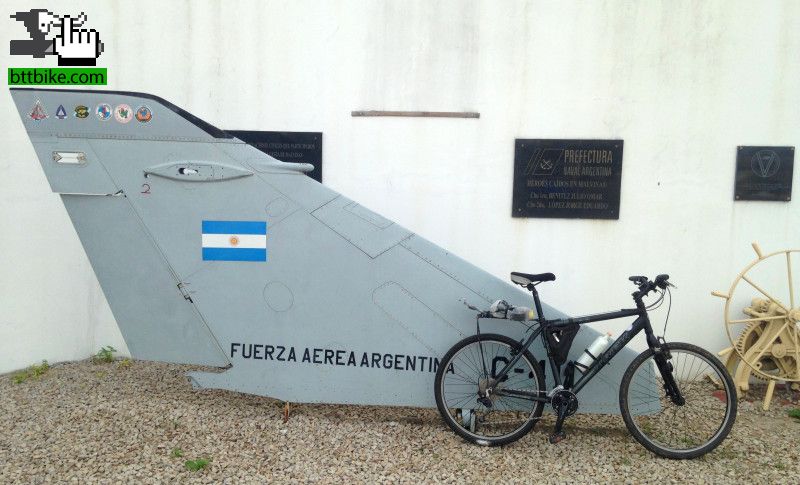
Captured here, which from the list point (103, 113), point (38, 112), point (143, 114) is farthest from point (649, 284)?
point (38, 112)

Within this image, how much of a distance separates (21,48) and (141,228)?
2901 mm

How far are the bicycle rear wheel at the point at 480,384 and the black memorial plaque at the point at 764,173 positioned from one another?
2.88m

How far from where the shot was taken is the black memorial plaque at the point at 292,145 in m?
5.48

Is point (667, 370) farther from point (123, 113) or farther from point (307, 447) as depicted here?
point (123, 113)

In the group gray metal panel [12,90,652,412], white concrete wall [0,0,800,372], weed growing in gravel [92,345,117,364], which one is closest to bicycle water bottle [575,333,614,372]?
gray metal panel [12,90,652,412]

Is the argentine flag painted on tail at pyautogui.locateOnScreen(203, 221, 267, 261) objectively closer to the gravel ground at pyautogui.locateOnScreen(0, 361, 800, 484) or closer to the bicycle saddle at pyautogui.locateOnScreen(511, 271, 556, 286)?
the gravel ground at pyautogui.locateOnScreen(0, 361, 800, 484)

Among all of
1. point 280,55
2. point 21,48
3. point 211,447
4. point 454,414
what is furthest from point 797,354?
point 21,48

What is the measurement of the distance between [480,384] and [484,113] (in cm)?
258

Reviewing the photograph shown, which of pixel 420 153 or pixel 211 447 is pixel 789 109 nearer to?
pixel 420 153

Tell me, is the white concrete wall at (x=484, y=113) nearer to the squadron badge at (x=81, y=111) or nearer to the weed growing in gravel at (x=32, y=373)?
the weed growing in gravel at (x=32, y=373)

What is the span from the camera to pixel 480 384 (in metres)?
3.88

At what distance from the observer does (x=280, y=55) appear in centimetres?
546

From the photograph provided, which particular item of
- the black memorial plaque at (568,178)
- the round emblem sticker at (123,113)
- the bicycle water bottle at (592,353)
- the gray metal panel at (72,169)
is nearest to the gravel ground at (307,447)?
the bicycle water bottle at (592,353)

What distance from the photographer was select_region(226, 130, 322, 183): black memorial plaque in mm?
5480
